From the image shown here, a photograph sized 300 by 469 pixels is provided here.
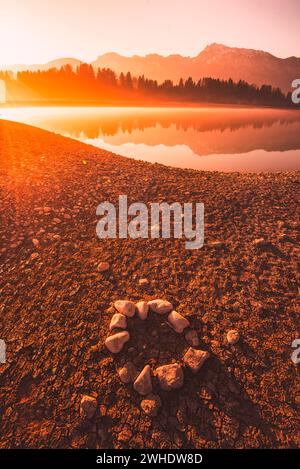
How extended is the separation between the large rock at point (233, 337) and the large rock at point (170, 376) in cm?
81

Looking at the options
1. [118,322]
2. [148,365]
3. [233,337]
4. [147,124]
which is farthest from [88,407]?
[147,124]

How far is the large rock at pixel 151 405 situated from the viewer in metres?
3.00

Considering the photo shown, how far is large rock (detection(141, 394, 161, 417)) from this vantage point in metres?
3.00

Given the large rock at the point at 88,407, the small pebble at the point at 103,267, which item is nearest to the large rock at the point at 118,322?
the large rock at the point at 88,407

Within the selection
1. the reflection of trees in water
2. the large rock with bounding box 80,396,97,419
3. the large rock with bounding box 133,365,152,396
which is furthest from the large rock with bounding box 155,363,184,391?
the reflection of trees in water

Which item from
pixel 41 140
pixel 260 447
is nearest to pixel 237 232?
pixel 260 447

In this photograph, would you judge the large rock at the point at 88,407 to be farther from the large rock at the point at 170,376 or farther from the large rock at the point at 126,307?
the large rock at the point at 126,307

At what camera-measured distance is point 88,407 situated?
10.00 feet

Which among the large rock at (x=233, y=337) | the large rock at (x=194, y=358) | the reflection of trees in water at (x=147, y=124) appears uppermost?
the reflection of trees in water at (x=147, y=124)

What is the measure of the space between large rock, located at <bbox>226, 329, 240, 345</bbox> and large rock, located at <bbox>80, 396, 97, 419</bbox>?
186cm

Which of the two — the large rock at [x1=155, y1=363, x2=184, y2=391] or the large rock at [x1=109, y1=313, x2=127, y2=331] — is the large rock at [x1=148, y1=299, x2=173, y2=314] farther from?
the large rock at [x1=155, y1=363, x2=184, y2=391]

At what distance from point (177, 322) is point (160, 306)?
361mm

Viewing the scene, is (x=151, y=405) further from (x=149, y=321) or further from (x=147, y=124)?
(x=147, y=124)

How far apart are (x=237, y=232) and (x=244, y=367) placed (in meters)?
3.11
